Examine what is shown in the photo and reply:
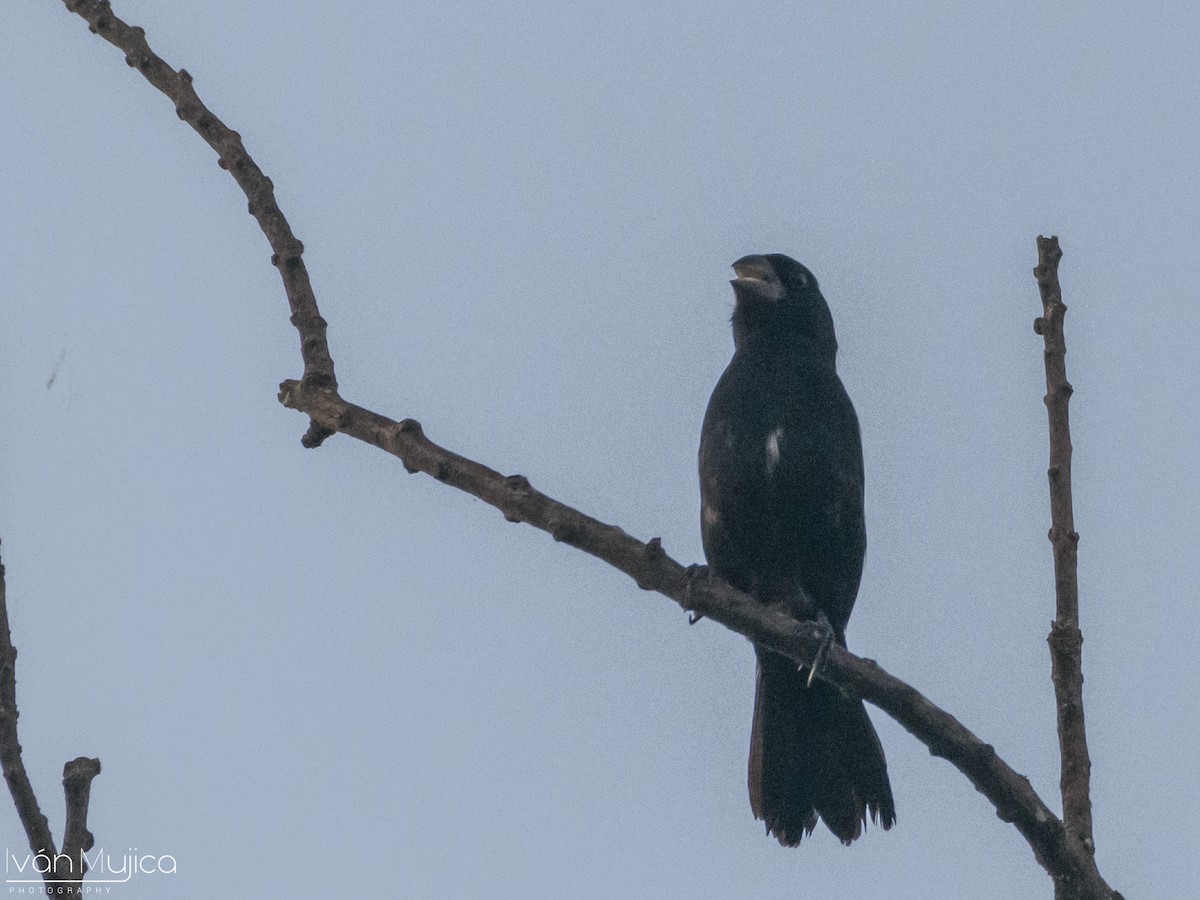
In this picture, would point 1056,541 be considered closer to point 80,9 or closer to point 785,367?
point 80,9

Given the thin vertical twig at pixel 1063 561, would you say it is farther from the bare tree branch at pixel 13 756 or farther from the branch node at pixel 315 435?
the bare tree branch at pixel 13 756

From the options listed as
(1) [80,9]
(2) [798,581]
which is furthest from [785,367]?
(1) [80,9]

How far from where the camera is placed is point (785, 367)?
5195mm

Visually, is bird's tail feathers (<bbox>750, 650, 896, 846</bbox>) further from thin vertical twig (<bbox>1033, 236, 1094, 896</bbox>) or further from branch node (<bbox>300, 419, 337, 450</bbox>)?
branch node (<bbox>300, 419, 337, 450</bbox>)

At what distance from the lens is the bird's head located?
217 inches

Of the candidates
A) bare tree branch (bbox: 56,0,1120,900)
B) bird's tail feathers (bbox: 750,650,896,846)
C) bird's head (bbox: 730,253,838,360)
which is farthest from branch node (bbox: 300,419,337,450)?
bird's head (bbox: 730,253,838,360)

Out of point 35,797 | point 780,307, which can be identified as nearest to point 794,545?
point 780,307

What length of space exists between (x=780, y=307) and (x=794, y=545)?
3.46 ft

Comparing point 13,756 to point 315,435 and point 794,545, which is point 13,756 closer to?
point 315,435

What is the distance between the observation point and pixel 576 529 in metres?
2.78

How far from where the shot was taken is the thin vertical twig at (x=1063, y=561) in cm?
272

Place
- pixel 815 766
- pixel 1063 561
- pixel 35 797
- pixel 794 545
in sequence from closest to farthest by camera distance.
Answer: pixel 35 797 → pixel 1063 561 → pixel 815 766 → pixel 794 545

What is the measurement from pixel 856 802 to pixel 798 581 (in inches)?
31.3

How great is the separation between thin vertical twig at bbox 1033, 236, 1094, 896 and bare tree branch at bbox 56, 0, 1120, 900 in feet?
0.35
